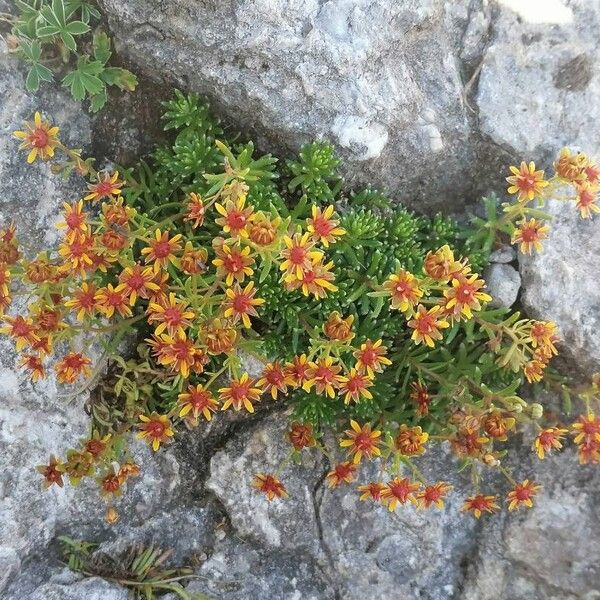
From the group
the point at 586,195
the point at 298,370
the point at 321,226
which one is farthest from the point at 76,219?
the point at 586,195

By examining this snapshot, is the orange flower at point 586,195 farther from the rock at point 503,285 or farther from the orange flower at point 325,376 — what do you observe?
the orange flower at point 325,376

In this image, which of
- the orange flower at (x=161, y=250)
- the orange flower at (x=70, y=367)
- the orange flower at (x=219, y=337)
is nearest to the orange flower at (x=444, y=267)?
the orange flower at (x=219, y=337)

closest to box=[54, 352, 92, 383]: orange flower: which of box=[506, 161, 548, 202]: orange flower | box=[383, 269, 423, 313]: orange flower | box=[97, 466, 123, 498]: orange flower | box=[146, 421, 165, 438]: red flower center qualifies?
box=[146, 421, 165, 438]: red flower center

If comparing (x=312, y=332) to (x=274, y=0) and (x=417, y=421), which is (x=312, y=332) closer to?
(x=417, y=421)

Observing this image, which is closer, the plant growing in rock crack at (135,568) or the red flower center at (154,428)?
the red flower center at (154,428)

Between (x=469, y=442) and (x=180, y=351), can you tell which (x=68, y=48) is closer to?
(x=180, y=351)

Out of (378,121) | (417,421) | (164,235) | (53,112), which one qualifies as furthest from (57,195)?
(417,421)
